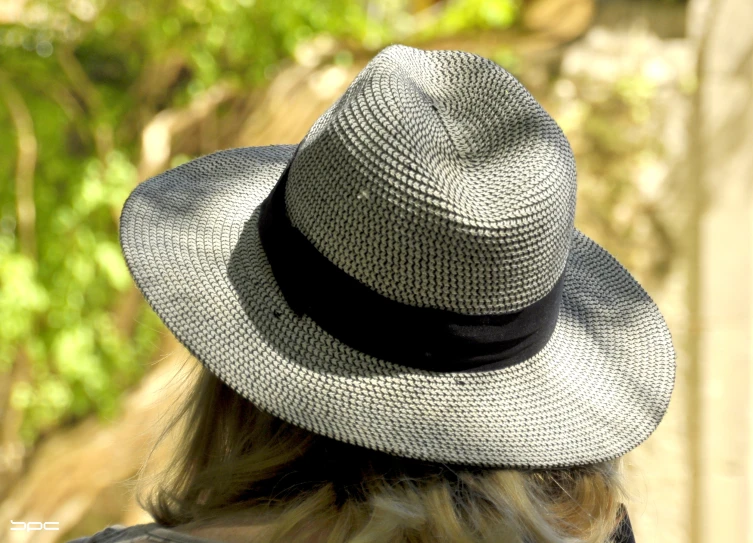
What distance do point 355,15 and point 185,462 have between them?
301 centimetres

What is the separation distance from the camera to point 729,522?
3.40 meters

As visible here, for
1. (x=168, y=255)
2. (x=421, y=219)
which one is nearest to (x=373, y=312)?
(x=421, y=219)

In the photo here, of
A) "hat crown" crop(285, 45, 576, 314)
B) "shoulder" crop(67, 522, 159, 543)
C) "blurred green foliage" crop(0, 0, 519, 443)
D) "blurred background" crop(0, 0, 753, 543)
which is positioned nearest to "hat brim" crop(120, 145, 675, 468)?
"hat crown" crop(285, 45, 576, 314)

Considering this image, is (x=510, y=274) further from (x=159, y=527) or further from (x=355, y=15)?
(x=355, y=15)

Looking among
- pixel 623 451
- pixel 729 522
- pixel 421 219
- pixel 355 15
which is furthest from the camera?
pixel 355 15

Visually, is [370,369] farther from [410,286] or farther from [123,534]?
[123,534]

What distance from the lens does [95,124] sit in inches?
145

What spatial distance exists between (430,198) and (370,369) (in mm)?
235

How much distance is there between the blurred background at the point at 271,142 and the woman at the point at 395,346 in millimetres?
2475

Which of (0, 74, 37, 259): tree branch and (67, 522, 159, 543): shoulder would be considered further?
(0, 74, 37, 259): tree branch

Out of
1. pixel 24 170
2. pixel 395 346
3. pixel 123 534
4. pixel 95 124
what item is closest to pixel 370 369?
pixel 395 346

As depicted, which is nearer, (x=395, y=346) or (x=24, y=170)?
(x=395, y=346)

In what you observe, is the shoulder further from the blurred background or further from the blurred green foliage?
the blurred green foliage

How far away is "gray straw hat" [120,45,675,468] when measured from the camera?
3.07ft
